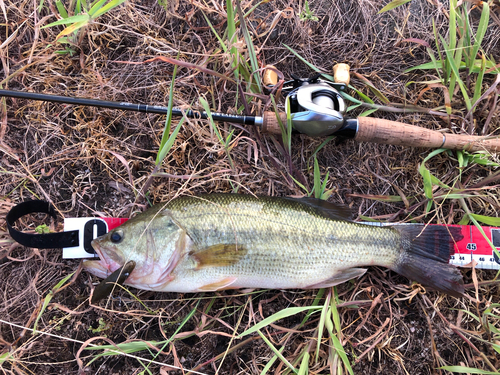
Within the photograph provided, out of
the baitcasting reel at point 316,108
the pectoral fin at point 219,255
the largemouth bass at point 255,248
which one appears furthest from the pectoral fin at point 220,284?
the baitcasting reel at point 316,108

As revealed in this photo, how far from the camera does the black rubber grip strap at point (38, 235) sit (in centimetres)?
246

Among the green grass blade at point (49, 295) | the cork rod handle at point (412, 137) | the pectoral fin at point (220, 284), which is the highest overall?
the cork rod handle at point (412, 137)

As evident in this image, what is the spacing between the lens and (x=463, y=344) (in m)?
2.71

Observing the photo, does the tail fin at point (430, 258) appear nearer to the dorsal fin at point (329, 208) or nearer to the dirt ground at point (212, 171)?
the dirt ground at point (212, 171)

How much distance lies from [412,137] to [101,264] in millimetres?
2770

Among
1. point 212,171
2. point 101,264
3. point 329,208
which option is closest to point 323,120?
point 329,208

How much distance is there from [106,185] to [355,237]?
225 cm

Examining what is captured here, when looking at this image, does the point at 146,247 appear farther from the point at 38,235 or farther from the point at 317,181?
the point at 317,181

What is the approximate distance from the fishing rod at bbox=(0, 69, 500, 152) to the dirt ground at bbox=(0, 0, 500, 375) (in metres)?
0.22

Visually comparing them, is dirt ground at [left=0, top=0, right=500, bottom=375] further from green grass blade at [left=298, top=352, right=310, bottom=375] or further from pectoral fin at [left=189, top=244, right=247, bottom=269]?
pectoral fin at [left=189, top=244, right=247, bottom=269]

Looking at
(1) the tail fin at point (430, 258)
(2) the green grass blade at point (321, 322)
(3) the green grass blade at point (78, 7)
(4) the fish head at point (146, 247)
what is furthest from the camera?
(3) the green grass blade at point (78, 7)

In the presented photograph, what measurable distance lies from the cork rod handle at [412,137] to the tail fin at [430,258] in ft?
2.35

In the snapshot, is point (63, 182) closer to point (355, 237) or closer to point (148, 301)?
point (148, 301)

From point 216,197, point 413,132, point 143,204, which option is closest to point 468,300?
point 413,132
